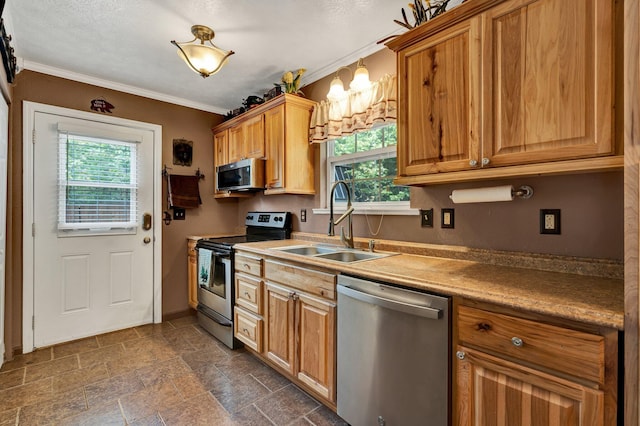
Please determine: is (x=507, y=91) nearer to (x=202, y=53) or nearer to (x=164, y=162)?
(x=202, y=53)

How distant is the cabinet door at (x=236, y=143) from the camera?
3258 mm

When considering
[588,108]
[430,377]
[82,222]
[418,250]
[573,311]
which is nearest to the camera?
[573,311]

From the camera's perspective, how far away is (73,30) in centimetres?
217

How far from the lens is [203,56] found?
2055 millimetres

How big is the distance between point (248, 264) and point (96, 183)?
5.99 feet

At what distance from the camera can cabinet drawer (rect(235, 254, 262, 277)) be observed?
2299 millimetres

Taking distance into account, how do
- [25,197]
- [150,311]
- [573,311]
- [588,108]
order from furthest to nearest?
[150,311] → [25,197] → [588,108] → [573,311]

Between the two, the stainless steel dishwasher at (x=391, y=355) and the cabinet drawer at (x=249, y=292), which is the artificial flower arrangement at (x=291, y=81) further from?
the stainless steel dishwasher at (x=391, y=355)

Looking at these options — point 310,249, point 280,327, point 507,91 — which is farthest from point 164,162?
point 507,91

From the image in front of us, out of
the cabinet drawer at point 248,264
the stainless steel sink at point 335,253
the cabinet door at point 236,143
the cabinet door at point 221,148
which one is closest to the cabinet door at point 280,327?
the cabinet drawer at point 248,264

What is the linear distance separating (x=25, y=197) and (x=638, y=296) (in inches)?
151

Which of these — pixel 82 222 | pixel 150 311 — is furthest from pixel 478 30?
pixel 150 311

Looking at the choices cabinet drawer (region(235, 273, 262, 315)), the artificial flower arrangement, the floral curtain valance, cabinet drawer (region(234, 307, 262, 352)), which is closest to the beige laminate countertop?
cabinet drawer (region(235, 273, 262, 315))

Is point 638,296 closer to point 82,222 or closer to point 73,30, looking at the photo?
point 73,30
